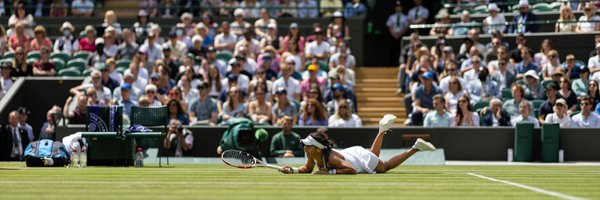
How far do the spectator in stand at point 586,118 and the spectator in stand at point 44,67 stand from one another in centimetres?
1049

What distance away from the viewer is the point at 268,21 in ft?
103

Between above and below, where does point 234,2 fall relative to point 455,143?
above

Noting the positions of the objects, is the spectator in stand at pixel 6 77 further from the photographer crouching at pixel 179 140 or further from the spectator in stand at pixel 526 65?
the spectator in stand at pixel 526 65

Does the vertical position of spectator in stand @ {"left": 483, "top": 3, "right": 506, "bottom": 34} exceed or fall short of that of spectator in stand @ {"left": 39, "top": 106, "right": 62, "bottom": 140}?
it exceeds it

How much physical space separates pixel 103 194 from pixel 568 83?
13.7 metres

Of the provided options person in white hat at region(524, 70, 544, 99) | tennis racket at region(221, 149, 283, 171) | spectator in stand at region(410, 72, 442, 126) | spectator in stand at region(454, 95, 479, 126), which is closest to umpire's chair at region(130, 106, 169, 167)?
tennis racket at region(221, 149, 283, 171)

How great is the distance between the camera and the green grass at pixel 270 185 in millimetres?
12288

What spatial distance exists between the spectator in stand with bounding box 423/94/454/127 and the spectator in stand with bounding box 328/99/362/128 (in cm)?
122

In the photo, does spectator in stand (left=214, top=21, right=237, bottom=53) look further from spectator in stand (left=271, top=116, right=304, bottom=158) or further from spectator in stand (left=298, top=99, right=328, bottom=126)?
spectator in stand (left=271, top=116, right=304, bottom=158)

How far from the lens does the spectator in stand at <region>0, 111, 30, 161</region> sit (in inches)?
960

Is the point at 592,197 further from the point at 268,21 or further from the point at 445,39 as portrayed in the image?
the point at 268,21

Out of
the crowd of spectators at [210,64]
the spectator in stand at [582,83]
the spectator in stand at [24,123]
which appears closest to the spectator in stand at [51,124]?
the crowd of spectators at [210,64]

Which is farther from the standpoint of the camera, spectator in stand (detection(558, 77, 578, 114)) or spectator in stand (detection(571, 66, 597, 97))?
spectator in stand (detection(571, 66, 597, 97))

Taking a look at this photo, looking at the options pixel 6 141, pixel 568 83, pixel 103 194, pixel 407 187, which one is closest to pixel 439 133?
pixel 568 83
